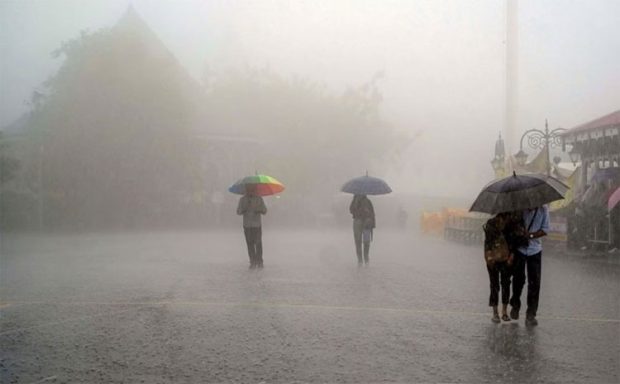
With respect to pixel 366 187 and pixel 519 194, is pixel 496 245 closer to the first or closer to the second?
pixel 519 194

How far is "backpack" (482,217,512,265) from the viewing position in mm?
6035

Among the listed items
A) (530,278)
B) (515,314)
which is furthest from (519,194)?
(515,314)

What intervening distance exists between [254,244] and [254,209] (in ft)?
2.57

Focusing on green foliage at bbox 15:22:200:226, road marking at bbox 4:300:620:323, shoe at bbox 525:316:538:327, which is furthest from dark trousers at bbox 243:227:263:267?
green foliage at bbox 15:22:200:226

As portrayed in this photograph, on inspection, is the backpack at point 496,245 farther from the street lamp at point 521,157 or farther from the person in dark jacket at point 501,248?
the street lamp at point 521,157

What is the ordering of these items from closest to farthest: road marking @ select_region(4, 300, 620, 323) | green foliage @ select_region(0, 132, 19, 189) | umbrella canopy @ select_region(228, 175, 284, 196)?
road marking @ select_region(4, 300, 620, 323), umbrella canopy @ select_region(228, 175, 284, 196), green foliage @ select_region(0, 132, 19, 189)

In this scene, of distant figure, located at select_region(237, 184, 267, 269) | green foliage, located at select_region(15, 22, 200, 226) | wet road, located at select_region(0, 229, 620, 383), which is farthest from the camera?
green foliage, located at select_region(15, 22, 200, 226)

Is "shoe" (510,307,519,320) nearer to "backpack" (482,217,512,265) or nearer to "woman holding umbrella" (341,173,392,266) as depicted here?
"backpack" (482,217,512,265)

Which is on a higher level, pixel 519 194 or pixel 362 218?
pixel 519 194

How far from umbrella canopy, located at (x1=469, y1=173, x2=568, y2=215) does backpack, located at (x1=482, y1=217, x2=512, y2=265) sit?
206mm

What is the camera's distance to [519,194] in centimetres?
602

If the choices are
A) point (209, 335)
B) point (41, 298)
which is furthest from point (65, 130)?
point (209, 335)

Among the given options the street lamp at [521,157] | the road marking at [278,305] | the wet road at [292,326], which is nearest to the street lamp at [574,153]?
the street lamp at [521,157]

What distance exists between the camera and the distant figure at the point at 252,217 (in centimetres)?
1116
